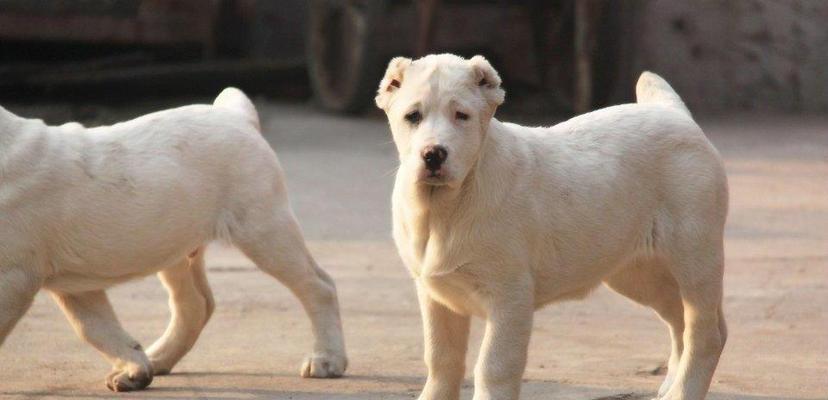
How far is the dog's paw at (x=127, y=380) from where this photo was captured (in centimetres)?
512

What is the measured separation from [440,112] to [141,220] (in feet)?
4.67

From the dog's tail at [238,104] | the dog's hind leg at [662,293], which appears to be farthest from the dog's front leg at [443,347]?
the dog's tail at [238,104]

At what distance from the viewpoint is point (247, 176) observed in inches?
210

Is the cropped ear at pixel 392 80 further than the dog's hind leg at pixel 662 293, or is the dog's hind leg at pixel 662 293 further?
the dog's hind leg at pixel 662 293

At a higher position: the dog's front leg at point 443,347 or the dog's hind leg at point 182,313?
the dog's front leg at point 443,347

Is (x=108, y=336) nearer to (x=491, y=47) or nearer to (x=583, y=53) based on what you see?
(x=583, y=53)

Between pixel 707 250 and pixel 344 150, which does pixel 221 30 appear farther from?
pixel 707 250

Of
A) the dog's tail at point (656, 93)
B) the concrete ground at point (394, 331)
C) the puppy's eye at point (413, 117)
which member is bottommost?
the concrete ground at point (394, 331)

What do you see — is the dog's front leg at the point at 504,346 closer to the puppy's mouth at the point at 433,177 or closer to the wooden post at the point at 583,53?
the puppy's mouth at the point at 433,177

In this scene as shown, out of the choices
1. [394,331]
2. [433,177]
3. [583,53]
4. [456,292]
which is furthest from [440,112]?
[583,53]

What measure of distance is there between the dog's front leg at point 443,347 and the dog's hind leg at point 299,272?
776 mm

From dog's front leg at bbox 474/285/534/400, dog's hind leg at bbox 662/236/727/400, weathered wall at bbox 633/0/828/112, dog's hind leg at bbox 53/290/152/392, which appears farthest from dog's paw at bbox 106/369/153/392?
weathered wall at bbox 633/0/828/112

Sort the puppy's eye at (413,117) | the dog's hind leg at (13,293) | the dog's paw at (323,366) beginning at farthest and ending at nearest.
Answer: the dog's paw at (323,366)
the dog's hind leg at (13,293)
the puppy's eye at (413,117)

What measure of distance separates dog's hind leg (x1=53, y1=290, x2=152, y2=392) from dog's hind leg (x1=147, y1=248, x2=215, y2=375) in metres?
0.22
